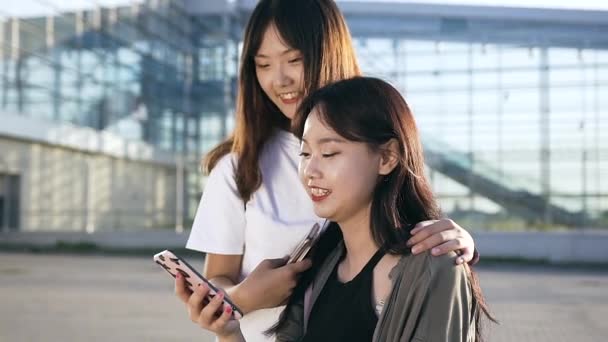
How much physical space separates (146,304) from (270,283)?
30.2 ft

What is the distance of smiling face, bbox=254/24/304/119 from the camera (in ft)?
7.61

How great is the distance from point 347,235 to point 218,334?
416 mm

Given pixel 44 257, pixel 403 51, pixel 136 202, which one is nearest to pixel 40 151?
pixel 136 202

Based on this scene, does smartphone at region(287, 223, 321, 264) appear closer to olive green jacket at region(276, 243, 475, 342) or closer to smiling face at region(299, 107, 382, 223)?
smiling face at region(299, 107, 382, 223)

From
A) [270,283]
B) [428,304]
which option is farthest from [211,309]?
[428,304]

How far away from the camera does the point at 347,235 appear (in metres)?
2.01

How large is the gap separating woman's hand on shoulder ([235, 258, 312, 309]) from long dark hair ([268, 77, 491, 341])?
0.28 metres

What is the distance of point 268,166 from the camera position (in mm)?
2439

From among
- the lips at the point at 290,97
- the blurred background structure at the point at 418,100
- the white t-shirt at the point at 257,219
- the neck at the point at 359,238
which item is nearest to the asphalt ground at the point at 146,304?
the white t-shirt at the point at 257,219

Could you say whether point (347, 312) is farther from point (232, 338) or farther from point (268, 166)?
point (268, 166)

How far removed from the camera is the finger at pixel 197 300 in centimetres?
191

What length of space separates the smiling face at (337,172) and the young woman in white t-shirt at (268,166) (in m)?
0.34

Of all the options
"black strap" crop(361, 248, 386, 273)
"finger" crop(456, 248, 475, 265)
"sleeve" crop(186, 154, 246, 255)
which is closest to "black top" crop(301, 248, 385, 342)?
"black strap" crop(361, 248, 386, 273)

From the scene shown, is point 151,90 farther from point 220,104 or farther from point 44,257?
point 44,257
